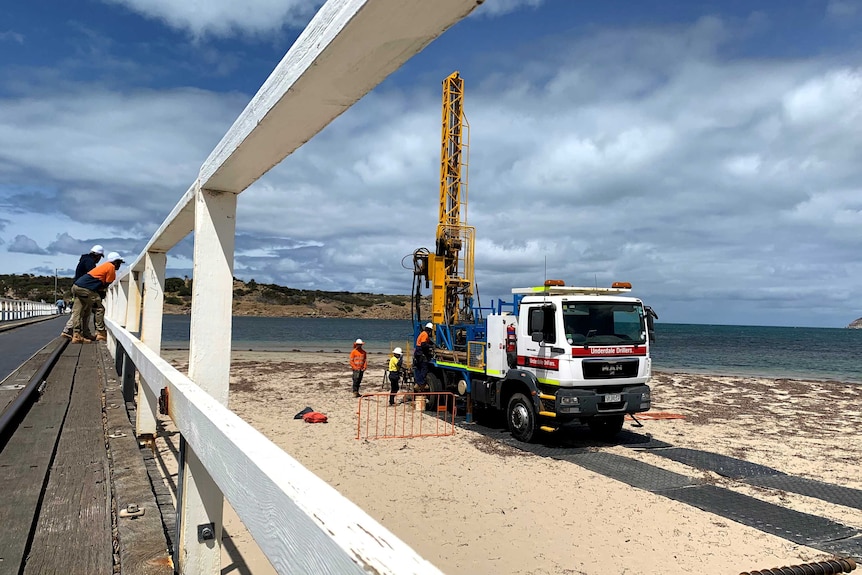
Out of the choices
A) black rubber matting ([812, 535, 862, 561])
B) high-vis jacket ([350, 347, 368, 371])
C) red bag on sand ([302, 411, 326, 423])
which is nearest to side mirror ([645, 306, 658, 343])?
black rubber matting ([812, 535, 862, 561])

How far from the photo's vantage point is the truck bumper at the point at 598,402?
1030 cm

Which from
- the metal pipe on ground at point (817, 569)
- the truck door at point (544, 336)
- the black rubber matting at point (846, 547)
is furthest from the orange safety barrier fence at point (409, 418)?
the metal pipe on ground at point (817, 569)

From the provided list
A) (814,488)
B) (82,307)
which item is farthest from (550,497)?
(82,307)

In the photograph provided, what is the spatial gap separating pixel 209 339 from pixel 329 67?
1565mm

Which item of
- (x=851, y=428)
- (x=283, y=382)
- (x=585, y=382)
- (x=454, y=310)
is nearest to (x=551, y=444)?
(x=585, y=382)

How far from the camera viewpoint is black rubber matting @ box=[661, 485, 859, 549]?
682 cm

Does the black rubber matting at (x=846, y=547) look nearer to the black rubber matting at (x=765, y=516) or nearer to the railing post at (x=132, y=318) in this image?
the black rubber matting at (x=765, y=516)

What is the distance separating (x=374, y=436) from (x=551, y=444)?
3.40 metres

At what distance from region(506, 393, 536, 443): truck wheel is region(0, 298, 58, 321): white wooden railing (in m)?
15.0

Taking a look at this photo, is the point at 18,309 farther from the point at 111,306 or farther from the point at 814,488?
the point at 814,488

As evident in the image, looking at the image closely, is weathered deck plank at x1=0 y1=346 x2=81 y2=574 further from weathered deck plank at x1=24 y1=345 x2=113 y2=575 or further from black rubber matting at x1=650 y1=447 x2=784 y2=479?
black rubber matting at x1=650 y1=447 x2=784 y2=479

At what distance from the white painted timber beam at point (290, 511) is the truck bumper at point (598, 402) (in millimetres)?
8994

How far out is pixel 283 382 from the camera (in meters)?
22.1

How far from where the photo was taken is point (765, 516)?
24.5 ft
